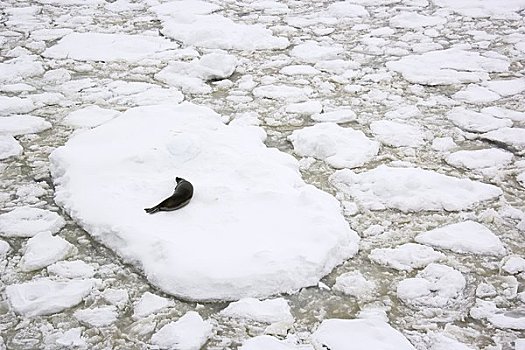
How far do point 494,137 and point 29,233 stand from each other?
100 inches

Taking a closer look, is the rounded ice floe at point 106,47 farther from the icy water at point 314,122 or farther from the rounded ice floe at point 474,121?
the rounded ice floe at point 474,121

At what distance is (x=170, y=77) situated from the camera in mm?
4062

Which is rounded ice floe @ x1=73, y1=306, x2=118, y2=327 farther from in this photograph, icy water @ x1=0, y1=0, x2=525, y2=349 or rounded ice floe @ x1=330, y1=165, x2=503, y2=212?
rounded ice floe @ x1=330, y1=165, x2=503, y2=212

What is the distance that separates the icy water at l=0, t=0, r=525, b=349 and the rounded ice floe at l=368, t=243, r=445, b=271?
0.03 metres

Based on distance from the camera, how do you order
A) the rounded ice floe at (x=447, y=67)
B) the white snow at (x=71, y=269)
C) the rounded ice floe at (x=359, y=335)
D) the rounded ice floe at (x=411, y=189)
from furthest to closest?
the rounded ice floe at (x=447, y=67)
the rounded ice floe at (x=411, y=189)
the white snow at (x=71, y=269)
the rounded ice floe at (x=359, y=335)

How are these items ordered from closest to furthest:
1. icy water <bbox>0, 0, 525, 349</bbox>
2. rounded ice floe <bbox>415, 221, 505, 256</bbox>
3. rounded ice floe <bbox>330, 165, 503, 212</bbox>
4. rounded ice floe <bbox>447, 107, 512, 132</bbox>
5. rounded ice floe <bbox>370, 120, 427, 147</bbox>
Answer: icy water <bbox>0, 0, 525, 349</bbox>, rounded ice floe <bbox>415, 221, 505, 256</bbox>, rounded ice floe <bbox>330, 165, 503, 212</bbox>, rounded ice floe <bbox>370, 120, 427, 147</bbox>, rounded ice floe <bbox>447, 107, 512, 132</bbox>

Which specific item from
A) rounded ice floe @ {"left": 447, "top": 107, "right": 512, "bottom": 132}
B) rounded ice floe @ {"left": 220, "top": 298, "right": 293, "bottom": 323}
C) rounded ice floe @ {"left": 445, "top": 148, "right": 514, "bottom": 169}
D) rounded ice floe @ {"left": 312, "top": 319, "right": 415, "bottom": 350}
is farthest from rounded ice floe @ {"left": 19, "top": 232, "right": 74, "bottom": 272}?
rounded ice floe @ {"left": 447, "top": 107, "right": 512, "bottom": 132}

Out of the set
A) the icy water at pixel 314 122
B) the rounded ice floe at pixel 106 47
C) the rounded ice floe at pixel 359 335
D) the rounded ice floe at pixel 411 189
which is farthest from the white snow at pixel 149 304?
the rounded ice floe at pixel 106 47

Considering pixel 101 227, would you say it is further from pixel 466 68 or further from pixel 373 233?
pixel 466 68

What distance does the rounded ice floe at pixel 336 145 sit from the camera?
119 inches

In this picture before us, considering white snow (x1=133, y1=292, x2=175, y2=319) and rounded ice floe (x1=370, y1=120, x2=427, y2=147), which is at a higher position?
rounded ice floe (x1=370, y1=120, x2=427, y2=147)

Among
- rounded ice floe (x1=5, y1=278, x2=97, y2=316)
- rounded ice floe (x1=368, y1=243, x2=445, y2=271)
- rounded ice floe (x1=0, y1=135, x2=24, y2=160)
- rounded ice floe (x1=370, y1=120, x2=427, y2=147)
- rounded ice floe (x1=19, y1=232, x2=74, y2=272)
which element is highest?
rounded ice floe (x1=368, y1=243, x2=445, y2=271)

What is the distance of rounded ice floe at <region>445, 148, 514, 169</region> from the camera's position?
2973mm

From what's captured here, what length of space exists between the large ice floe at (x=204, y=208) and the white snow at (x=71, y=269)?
0.15 m
